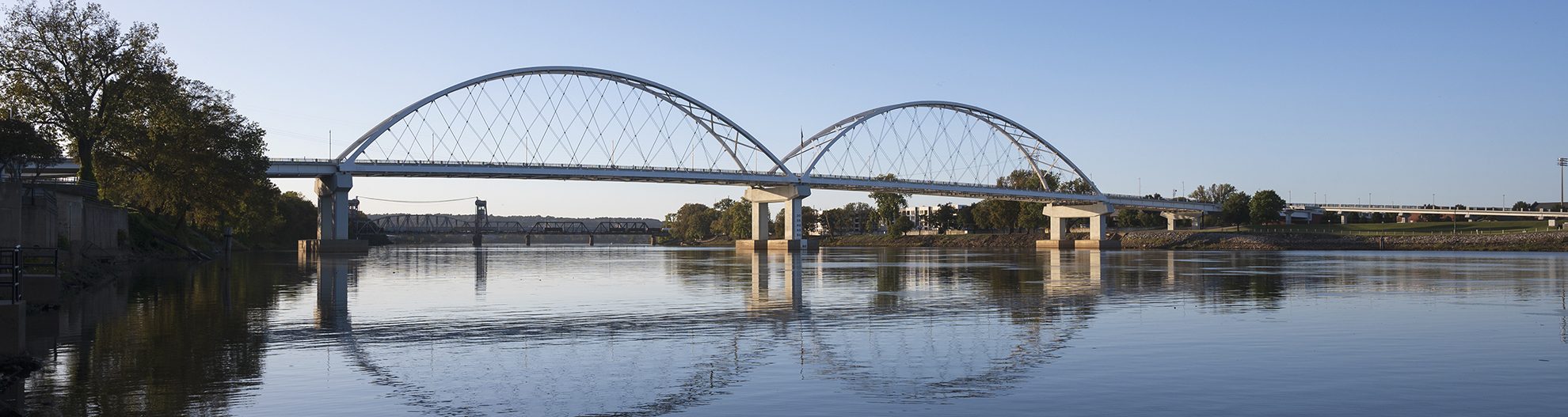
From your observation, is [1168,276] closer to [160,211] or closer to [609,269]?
[609,269]

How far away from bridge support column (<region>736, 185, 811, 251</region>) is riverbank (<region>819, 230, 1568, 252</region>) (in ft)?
128

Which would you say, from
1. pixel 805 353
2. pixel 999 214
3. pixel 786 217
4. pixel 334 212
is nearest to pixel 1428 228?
pixel 999 214

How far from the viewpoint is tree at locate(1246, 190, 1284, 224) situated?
17575cm

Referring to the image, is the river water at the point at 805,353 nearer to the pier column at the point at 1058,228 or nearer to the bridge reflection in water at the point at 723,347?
the bridge reflection in water at the point at 723,347

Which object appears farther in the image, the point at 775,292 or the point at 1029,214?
Answer: the point at 1029,214

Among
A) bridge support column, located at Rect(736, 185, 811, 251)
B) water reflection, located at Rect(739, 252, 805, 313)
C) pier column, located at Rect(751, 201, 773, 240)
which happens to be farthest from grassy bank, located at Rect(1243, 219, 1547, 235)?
water reflection, located at Rect(739, 252, 805, 313)

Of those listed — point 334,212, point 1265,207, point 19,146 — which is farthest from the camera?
point 1265,207

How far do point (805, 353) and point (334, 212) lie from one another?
332ft

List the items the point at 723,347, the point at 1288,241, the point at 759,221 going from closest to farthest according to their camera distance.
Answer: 1. the point at 723,347
2. the point at 1288,241
3. the point at 759,221

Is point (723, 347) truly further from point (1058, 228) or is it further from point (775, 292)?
point (1058, 228)

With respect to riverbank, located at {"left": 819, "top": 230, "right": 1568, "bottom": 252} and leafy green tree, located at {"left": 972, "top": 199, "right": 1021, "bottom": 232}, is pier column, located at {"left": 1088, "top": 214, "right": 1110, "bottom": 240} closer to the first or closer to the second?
riverbank, located at {"left": 819, "top": 230, "right": 1568, "bottom": 252}

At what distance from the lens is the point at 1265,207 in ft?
576

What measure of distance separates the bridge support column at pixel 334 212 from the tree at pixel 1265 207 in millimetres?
128571

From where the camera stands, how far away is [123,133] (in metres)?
57.3
